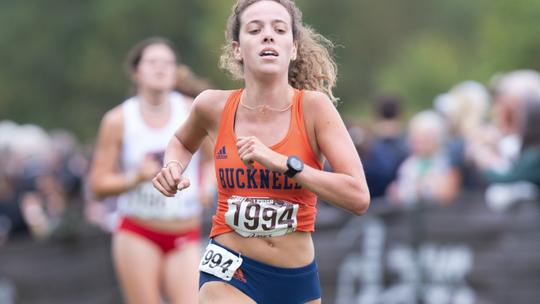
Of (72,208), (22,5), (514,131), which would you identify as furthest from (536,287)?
(22,5)

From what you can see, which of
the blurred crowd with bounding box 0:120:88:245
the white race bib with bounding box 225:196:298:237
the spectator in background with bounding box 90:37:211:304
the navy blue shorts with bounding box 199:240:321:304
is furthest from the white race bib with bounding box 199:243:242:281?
the blurred crowd with bounding box 0:120:88:245

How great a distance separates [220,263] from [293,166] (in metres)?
0.77

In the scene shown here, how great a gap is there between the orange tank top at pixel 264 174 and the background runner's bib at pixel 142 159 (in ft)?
8.68

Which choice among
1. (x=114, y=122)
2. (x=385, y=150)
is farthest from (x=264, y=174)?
(x=385, y=150)

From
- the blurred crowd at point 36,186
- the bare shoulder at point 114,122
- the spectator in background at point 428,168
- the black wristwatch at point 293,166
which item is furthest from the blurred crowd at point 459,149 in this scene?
the black wristwatch at point 293,166

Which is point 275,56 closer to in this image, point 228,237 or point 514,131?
point 228,237

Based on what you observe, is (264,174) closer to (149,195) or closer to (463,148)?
(149,195)

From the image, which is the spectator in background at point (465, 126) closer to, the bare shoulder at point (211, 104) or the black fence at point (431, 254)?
the black fence at point (431, 254)

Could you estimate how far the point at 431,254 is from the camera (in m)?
10.3

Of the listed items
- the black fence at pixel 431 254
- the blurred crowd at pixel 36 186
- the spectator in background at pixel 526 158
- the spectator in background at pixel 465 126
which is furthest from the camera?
the blurred crowd at pixel 36 186

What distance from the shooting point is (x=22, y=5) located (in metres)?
52.8

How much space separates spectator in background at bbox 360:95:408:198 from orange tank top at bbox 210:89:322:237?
5155mm

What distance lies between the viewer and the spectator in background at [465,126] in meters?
10.1

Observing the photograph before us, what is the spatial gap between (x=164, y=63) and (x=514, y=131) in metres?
2.83
